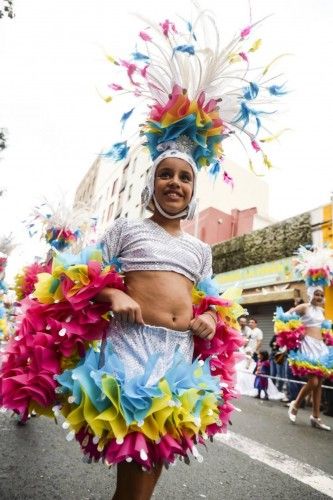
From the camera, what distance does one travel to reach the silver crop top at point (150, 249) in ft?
6.64

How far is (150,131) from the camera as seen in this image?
2352mm

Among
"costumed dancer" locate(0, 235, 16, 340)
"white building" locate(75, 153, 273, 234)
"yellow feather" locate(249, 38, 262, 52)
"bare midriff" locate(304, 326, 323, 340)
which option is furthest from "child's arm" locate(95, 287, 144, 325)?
"white building" locate(75, 153, 273, 234)

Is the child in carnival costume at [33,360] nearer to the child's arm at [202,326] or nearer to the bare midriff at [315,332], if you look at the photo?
the child's arm at [202,326]

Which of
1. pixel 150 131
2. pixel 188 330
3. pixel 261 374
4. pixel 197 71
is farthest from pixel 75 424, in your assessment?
pixel 261 374

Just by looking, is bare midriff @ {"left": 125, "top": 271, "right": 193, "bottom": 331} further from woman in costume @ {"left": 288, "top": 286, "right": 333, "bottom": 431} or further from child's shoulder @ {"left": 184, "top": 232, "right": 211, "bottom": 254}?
woman in costume @ {"left": 288, "top": 286, "right": 333, "bottom": 431}

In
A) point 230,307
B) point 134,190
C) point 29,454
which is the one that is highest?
point 134,190

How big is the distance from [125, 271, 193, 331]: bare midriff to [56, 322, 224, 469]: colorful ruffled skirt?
0.15 meters

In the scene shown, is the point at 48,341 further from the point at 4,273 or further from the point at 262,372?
the point at 262,372

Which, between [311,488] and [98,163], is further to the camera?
[98,163]

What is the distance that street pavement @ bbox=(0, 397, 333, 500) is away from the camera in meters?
2.35

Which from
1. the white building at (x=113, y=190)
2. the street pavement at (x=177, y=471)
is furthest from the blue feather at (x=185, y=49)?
the white building at (x=113, y=190)

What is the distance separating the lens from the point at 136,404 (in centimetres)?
152

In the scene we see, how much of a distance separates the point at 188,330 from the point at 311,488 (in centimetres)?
161

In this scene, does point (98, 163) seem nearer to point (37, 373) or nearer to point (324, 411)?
point (324, 411)
